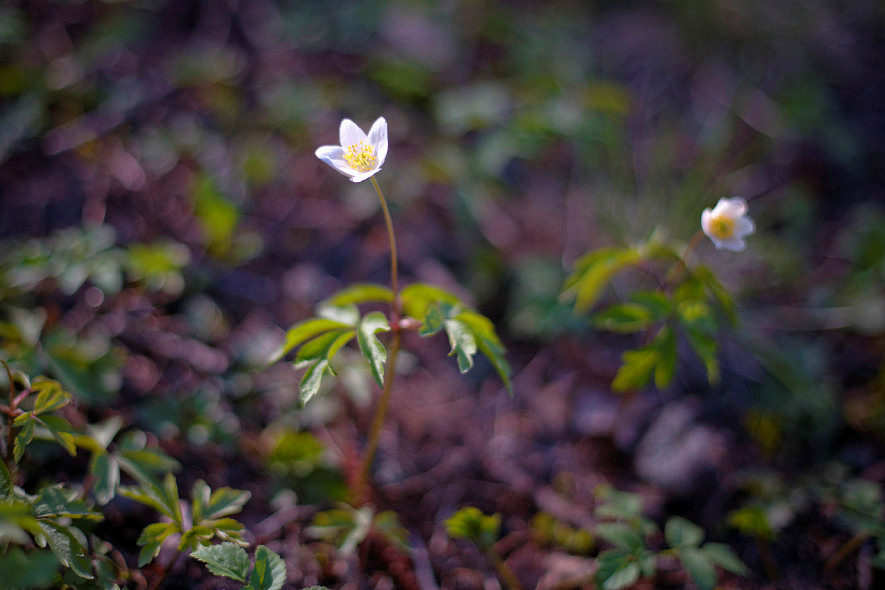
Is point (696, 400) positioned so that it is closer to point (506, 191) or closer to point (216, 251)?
point (506, 191)

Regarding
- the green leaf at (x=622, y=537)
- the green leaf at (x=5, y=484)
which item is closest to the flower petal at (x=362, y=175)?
the green leaf at (x=5, y=484)

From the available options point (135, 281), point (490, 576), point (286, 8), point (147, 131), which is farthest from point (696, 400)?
point (286, 8)

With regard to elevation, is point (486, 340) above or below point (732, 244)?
below

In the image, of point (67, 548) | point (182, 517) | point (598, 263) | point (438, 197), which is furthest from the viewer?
point (438, 197)

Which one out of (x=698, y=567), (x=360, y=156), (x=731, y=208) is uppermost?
(x=360, y=156)

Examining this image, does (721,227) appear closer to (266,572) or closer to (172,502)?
(266,572)

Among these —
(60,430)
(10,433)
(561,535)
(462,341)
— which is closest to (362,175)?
(462,341)
